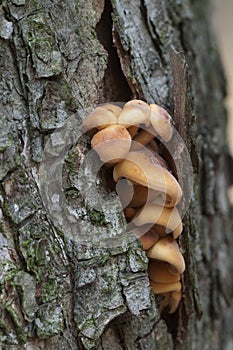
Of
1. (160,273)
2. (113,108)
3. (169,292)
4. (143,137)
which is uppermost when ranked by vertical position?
(113,108)

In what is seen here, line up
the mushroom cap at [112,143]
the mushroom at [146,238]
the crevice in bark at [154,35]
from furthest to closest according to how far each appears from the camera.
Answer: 1. the crevice in bark at [154,35]
2. the mushroom at [146,238]
3. the mushroom cap at [112,143]

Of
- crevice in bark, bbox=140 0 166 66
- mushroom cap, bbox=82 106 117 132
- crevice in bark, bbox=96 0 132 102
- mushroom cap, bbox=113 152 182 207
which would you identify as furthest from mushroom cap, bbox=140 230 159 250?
crevice in bark, bbox=140 0 166 66

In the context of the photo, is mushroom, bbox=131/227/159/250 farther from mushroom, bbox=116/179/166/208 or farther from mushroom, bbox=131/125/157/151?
mushroom, bbox=131/125/157/151

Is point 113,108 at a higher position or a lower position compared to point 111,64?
lower

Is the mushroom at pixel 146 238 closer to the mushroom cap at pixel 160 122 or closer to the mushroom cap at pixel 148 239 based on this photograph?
the mushroom cap at pixel 148 239

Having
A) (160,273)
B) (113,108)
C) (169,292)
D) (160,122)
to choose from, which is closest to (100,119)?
(113,108)

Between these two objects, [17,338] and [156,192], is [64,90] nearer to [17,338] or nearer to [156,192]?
[156,192]

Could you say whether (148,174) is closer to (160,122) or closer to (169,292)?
(160,122)

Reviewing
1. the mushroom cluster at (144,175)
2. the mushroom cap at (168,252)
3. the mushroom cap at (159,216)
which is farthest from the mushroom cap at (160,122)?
the mushroom cap at (168,252)
